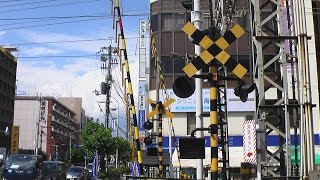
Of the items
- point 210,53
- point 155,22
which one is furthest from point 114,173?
point 210,53

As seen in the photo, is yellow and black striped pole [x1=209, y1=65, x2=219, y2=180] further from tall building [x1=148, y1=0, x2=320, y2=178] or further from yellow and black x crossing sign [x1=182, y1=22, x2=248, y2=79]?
tall building [x1=148, y1=0, x2=320, y2=178]

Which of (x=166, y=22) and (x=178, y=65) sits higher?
(x=166, y=22)

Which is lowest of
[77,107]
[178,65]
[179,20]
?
[178,65]

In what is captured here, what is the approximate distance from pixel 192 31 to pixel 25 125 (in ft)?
404

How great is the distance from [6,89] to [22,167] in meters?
74.1

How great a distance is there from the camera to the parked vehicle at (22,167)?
82.7 ft

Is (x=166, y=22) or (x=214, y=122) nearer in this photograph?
(x=214, y=122)

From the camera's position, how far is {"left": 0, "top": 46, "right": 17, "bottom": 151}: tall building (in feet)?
302

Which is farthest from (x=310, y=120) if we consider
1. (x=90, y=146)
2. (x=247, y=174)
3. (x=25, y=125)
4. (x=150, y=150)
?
(x=25, y=125)

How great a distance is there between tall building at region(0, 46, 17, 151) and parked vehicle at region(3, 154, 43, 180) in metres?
69.2

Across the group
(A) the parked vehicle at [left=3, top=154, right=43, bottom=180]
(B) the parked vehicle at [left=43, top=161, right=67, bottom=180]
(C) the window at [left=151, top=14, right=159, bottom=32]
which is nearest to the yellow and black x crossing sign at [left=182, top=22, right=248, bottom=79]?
(A) the parked vehicle at [left=3, top=154, right=43, bottom=180]

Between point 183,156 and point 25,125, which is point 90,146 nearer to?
point 183,156

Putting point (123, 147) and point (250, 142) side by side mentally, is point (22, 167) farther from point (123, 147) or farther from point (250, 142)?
point (123, 147)

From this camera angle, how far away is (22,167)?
25438mm
